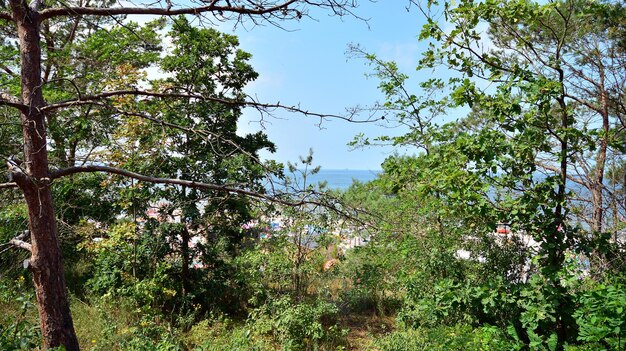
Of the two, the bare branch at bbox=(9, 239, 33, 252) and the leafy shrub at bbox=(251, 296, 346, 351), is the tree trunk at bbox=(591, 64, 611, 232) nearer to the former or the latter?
the leafy shrub at bbox=(251, 296, 346, 351)

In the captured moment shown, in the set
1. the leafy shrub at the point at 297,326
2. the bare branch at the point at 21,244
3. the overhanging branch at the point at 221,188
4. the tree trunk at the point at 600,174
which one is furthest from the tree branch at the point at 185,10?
the leafy shrub at the point at 297,326

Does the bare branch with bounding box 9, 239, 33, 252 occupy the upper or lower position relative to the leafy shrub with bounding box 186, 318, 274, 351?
upper

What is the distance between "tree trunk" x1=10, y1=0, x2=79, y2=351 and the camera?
2854 millimetres

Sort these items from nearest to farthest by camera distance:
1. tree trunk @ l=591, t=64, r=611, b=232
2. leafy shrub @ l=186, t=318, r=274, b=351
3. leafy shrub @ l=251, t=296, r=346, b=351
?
1. leafy shrub @ l=186, t=318, r=274, b=351
2. tree trunk @ l=591, t=64, r=611, b=232
3. leafy shrub @ l=251, t=296, r=346, b=351

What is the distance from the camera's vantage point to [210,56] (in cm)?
652

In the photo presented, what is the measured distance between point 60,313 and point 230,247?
394 centimetres

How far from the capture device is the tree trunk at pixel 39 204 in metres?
2.85

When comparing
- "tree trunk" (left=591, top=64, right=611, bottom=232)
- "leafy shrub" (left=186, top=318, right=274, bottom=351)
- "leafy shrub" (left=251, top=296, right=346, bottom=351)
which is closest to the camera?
"leafy shrub" (left=186, top=318, right=274, bottom=351)

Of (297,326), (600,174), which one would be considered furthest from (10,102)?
(600,174)

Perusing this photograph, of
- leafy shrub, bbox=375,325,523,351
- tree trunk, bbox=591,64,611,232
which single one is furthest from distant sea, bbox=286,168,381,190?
tree trunk, bbox=591,64,611,232

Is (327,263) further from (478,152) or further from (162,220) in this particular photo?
(478,152)

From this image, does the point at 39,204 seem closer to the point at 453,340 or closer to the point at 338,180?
the point at 453,340

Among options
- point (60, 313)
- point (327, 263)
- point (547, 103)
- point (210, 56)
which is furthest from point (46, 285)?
point (327, 263)

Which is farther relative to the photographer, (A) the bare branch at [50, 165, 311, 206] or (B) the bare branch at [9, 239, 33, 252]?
(B) the bare branch at [9, 239, 33, 252]
